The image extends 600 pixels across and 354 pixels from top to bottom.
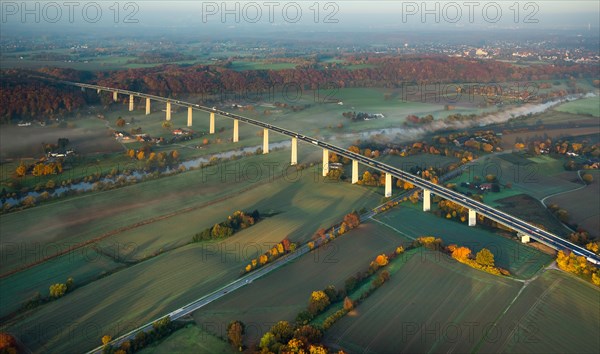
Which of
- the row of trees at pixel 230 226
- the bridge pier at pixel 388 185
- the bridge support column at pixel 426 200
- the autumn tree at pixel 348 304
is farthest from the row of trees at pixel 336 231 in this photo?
the autumn tree at pixel 348 304

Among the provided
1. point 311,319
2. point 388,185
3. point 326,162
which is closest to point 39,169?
point 326,162

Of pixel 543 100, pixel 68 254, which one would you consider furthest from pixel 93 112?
pixel 543 100

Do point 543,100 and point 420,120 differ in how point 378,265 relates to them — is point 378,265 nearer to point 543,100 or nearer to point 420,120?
point 420,120

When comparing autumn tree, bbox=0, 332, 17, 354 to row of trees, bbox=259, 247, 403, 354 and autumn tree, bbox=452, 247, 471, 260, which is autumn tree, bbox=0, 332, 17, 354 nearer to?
row of trees, bbox=259, 247, 403, 354

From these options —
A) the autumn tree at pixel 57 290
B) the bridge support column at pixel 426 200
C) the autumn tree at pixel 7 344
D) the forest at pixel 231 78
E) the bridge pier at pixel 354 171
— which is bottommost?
the autumn tree at pixel 7 344

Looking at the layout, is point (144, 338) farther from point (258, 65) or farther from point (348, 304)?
point (258, 65)

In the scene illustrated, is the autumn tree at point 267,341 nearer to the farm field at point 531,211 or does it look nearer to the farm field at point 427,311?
the farm field at point 427,311
